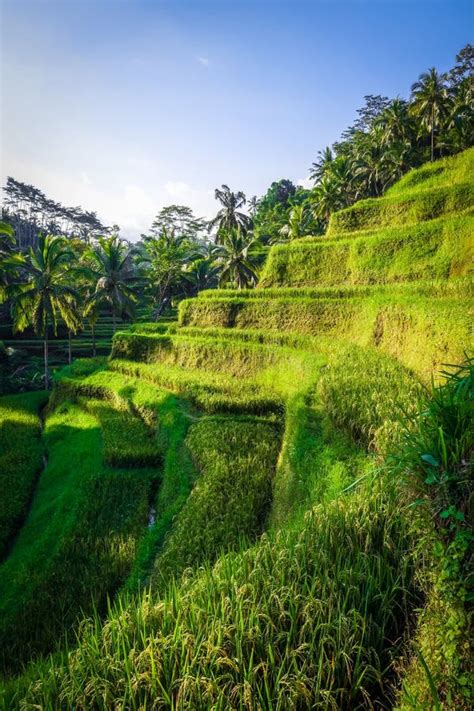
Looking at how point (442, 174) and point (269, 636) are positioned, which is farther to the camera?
point (442, 174)

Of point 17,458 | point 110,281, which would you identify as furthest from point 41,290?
point 17,458

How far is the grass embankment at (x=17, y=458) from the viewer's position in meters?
10.3

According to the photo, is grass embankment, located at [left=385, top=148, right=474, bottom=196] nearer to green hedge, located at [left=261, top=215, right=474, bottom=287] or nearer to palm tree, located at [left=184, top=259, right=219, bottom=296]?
green hedge, located at [left=261, top=215, right=474, bottom=287]

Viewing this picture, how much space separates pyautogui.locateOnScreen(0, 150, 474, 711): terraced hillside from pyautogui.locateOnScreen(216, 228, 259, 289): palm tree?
25.0 feet

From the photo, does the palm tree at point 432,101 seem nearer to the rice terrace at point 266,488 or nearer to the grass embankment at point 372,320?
the rice terrace at point 266,488

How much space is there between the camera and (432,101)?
26.4m

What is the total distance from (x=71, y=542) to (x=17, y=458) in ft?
21.7

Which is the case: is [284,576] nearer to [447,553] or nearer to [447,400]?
[447,553]

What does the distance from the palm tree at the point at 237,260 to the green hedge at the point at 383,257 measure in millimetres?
7531

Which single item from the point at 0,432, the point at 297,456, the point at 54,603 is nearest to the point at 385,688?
the point at 297,456

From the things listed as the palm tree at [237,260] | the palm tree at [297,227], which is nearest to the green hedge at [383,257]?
the palm tree at [237,260]

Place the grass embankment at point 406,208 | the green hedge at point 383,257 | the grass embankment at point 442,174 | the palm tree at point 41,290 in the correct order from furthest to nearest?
1. the palm tree at point 41,290
2. the grass embankment at point 442,174
3. the grass embankment at point 406,208
4. the green hedge at point 383,257

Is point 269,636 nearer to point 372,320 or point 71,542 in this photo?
point 71,542

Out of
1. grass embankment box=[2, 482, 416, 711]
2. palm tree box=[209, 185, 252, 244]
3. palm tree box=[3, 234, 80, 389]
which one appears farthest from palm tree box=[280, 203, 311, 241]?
grass embankment box=[2, 482, 416, 711]
